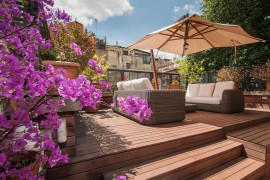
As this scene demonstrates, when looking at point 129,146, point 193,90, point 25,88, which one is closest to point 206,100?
point 193,90

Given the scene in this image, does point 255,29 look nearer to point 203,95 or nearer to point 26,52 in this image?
point 203,95

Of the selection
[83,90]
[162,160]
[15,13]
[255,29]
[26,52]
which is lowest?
[162,160]

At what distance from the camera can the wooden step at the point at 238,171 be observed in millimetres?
1947

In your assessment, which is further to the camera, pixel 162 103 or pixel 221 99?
pixel 221 99

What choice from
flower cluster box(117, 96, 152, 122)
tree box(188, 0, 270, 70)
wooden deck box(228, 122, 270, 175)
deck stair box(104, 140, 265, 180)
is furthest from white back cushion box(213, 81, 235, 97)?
flower cluster box(117, 96, 152, 122)

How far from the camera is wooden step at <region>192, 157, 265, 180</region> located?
76.7 inches

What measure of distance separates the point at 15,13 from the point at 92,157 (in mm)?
1459

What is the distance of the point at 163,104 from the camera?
3.11m

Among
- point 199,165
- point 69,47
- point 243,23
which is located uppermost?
point 243,23

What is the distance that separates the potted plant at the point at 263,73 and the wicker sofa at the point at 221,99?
1942 mm

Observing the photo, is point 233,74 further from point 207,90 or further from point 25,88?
point 25,88

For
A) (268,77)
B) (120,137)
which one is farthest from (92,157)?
(268,77)

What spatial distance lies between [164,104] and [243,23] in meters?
6.69

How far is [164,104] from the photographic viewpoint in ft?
10.2
